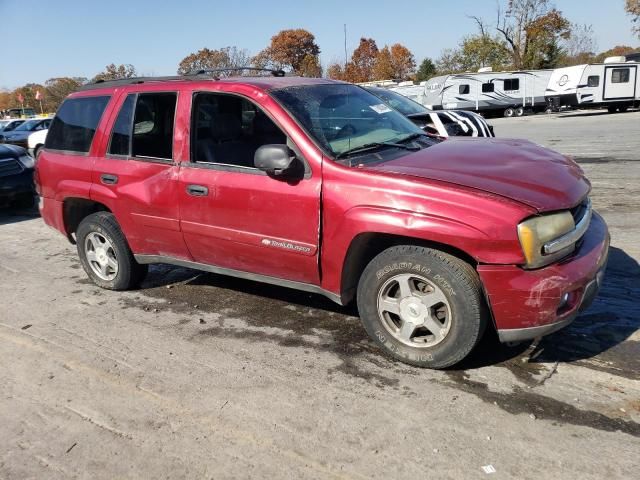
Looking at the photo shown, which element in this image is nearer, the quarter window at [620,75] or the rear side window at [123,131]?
the rear side window at [123,131]

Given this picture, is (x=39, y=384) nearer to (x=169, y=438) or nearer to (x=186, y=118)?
(x=169, y=438)

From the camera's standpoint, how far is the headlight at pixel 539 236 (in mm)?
2953

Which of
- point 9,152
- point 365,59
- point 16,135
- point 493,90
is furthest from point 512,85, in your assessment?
point 365,59

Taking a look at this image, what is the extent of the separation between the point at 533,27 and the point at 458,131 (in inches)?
1998

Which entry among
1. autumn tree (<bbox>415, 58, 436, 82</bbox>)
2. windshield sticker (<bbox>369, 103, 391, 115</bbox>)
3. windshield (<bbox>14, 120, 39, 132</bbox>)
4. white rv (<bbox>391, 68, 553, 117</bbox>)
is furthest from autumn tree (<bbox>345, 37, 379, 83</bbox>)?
windshield sticker (<bbox>369, 103, 391, 115</bbox>)

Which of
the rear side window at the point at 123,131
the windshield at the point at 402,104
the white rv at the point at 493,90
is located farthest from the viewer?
the white rv at the point at 493,90

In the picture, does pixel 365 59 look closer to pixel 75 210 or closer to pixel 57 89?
pixel 57 89

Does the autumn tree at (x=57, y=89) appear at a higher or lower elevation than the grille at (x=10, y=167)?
higher

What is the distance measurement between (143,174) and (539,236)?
307 cm

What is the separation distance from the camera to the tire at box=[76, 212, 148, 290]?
4.97 m

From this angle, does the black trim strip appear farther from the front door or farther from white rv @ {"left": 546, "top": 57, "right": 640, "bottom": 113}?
white rv @ {"left": 546, "top": 57, "right": 640, "bottom": 113}

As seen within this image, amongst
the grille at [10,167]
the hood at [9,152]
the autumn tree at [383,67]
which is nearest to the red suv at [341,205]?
the grille at [10,167]

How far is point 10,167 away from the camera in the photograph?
920cm

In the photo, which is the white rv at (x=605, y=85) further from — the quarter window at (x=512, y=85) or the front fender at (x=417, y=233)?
the front fender at (x=417, y=233)
